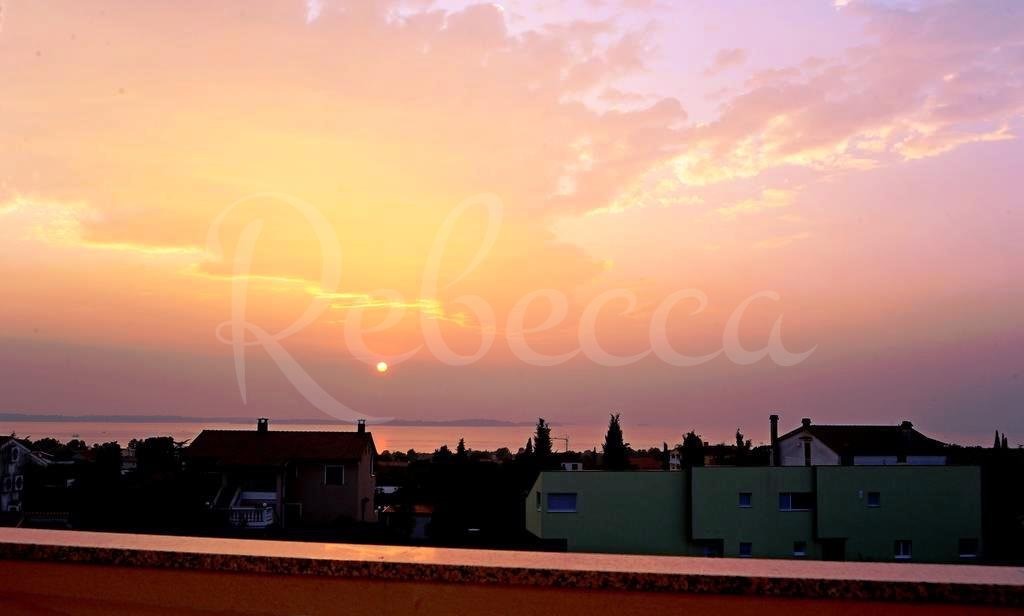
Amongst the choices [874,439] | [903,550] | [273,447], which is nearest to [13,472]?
[273,447]

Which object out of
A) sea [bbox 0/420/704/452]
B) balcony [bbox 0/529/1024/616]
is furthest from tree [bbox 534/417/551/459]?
balcony [bbox 0/529/1024/616]

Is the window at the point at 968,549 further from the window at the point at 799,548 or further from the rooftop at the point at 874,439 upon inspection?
the rooftop at the point at 874,439

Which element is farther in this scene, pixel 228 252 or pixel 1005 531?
pixel 1005 531

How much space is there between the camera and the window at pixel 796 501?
26.2 metres

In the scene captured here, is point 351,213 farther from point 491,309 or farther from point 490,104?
point 491,309

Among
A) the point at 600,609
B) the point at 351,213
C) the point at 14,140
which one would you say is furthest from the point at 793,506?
the point at 600,609

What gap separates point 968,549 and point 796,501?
6.02 m

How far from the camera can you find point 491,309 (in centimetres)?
2669

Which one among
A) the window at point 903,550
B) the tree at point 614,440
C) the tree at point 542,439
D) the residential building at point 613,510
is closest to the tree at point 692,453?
the residential building at point 613,510

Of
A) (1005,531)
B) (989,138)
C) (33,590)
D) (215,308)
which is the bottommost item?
(1005,531)

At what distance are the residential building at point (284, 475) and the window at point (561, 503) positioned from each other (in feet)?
32.0

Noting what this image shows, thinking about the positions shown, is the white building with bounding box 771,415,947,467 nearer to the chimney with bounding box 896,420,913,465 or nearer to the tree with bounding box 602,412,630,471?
the chimney with bounding box 896,420,913,465

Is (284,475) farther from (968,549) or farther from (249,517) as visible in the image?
(968,549)

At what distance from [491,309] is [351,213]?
8169mm
